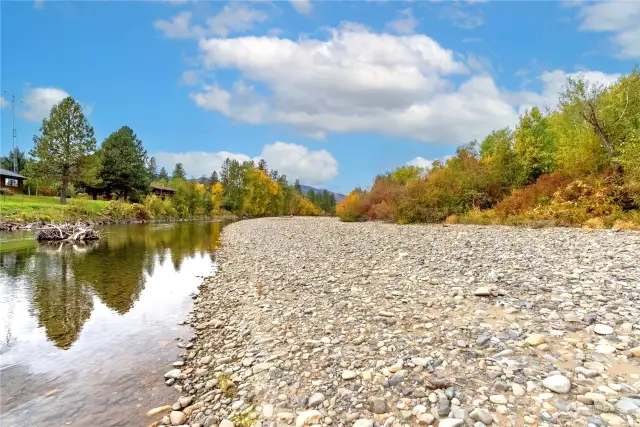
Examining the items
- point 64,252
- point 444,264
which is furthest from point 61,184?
point 444,264

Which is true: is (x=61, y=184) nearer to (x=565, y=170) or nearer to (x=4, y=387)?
(x=4, y=387)

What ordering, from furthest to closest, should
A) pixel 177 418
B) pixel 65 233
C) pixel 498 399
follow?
pixel 65 233 → pixel 177 418 → pixel 498 399

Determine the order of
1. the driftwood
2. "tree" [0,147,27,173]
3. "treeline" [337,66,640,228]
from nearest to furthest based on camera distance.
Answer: "treeline" [337,66,640,228] < the driftwood < "tree" [0,147,27,173]

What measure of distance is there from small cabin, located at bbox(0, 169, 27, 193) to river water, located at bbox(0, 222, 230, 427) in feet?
223

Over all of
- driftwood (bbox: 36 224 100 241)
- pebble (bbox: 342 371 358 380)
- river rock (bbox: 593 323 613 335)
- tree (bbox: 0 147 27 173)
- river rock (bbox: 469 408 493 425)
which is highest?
tree (bbox: 0 147 27 173)

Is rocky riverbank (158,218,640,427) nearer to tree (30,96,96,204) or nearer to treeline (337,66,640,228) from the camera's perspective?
treeline (337,66,640,228)

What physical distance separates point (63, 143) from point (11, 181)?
23.4 metres

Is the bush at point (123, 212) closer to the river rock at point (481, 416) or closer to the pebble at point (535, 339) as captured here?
the pebble at point (535, 339)

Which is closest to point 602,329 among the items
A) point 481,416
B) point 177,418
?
point 481,416

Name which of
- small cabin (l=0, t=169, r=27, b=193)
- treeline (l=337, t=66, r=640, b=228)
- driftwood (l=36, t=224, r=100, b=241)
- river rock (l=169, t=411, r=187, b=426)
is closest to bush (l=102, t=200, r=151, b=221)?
small cabin (l=0, t=169, r=27, b=193)

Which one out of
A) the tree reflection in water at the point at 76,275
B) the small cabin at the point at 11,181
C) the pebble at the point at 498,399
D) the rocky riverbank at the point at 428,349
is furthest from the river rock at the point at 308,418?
the small cabin at the point at 11,181

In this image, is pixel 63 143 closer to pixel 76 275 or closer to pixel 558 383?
pixel 76 275

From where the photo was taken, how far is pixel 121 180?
7619 centimetres

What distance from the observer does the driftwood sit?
30078 mm
